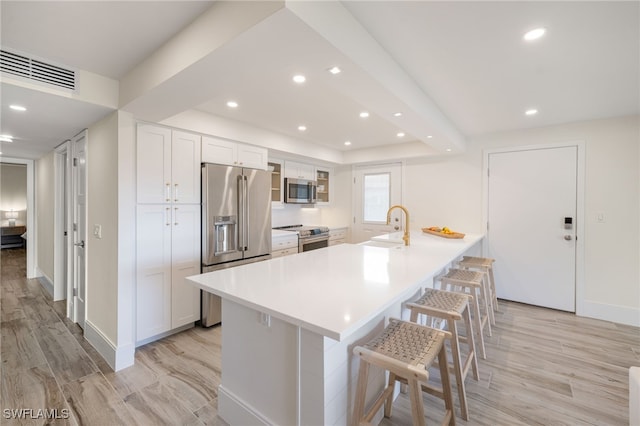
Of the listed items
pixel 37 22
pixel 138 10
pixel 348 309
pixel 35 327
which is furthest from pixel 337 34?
pixel 35 327

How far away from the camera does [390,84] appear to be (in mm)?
1873

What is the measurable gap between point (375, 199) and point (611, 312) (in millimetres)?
3319

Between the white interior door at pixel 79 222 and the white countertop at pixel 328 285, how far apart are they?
2158 mm

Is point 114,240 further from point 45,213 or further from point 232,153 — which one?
point 45,213

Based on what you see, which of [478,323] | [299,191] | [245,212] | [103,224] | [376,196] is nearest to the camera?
[478,323]

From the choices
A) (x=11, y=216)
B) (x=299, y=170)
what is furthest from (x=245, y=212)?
(x=11, y=216)

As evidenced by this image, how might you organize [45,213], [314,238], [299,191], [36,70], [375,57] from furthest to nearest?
[299,191] → [314,238] → [45,213] → [36,70] → [375,57]

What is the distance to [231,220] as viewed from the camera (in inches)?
122

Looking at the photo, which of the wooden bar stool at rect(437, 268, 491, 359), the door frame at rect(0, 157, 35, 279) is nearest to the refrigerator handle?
the wooden bar stool at rect(437, 268, 491, 359)

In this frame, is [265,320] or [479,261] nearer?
[265,320]

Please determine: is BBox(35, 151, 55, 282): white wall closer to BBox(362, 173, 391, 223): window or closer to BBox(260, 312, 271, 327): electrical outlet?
BBox(260, 312, 271, 327): electrical outlet

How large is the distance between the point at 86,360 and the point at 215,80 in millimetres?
2584

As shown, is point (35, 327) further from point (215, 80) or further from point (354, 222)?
point (354, 222)

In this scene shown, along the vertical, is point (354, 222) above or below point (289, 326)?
above
